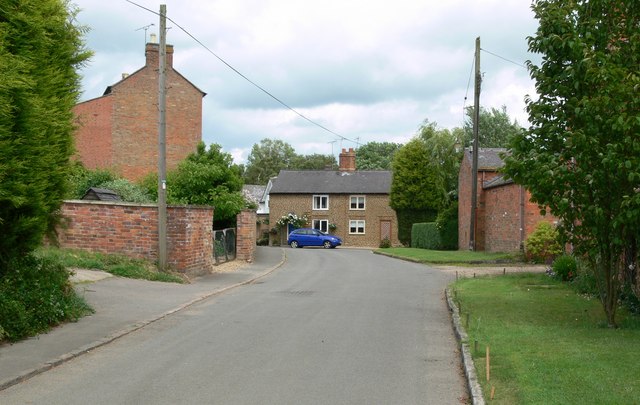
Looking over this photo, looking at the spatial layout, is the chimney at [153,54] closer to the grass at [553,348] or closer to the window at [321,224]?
the window at [321,224]

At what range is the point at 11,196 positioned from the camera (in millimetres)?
9695

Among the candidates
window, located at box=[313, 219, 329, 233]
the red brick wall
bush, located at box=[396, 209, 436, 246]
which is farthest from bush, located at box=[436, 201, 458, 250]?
window, located at box=[313, 219, 329, 233]

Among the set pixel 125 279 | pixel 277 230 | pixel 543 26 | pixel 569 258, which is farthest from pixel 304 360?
pixel 277 230

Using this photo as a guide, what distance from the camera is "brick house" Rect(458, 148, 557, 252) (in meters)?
31.3

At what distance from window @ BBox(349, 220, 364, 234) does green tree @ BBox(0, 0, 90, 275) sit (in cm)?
5444

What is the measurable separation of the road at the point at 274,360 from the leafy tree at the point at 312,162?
95.6m

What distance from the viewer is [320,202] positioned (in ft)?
220

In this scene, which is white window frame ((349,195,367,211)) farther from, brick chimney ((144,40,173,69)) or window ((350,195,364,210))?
brick chimney ((144,40,173,69))

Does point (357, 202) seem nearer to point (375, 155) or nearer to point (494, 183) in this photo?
point (494, 183)

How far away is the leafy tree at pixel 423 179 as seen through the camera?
2212 inches

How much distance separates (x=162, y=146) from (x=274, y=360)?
36.9 ft

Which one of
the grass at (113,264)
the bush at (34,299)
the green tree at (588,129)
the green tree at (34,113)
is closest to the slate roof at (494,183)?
the grass at (113,264)

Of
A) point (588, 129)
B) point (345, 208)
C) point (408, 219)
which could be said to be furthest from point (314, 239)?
point (588, 129)

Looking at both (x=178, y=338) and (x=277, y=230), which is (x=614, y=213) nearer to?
(x=178, y=338)
